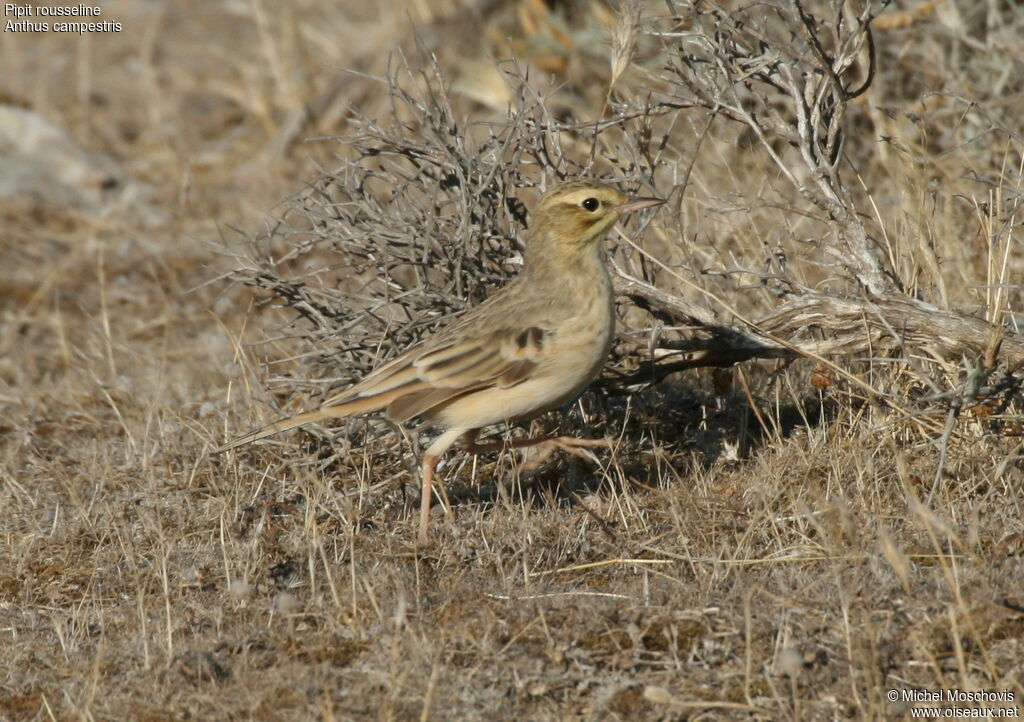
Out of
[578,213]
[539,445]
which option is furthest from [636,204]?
[539,445]

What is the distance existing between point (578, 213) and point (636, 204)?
28cm

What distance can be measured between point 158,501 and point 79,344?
127 inches

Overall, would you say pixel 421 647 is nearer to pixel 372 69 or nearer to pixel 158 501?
pixel 158 501

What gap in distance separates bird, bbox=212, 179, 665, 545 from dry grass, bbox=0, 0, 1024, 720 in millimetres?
363

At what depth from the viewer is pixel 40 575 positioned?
5.52 m

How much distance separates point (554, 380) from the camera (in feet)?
18.0

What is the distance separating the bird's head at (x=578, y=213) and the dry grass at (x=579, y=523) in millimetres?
319

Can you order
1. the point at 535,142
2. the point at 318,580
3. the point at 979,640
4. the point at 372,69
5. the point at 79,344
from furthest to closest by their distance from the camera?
1. the point at 372,69
2. the point at 79,344
3. the point at 535,142
4. the point at 318,580
5. the point at 979,640

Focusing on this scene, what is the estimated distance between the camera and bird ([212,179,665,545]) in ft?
18.0

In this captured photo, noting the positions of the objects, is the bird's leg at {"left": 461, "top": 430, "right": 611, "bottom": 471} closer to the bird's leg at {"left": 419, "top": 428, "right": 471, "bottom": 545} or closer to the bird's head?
the bird's leg at {"left": 419, "top": 428, "right": 471, "bottom": 545}

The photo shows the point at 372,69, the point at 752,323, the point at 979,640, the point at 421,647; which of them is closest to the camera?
the point at 979,640

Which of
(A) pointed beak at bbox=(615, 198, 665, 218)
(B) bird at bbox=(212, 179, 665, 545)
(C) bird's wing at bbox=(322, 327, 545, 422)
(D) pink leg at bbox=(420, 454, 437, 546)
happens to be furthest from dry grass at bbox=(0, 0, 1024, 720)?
(C) bird's wing at bbox=(322, 327, 545, 422)

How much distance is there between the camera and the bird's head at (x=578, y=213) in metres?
5.69

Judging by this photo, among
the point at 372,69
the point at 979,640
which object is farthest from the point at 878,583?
the point at 372,69
